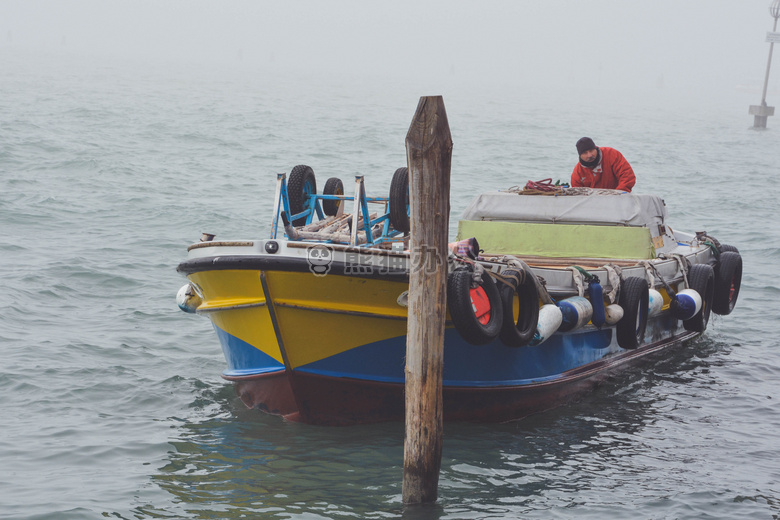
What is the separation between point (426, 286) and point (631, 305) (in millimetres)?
3201

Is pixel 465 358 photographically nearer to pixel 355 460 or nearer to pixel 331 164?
pixel 355 460

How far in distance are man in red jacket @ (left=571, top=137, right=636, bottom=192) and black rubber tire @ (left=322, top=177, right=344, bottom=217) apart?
3148 mm

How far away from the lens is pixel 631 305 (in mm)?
8445

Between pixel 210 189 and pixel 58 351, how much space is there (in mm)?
14209

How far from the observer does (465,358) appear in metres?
7.55

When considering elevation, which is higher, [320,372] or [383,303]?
[383,303]

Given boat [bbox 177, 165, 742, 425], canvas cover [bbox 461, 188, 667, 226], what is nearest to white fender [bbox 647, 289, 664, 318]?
boat [bbox 177, 165, 742, 425]

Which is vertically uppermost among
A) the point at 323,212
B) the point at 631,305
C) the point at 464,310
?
Result: the point at 323,212

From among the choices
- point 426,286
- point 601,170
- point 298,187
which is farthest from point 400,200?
point 601,170

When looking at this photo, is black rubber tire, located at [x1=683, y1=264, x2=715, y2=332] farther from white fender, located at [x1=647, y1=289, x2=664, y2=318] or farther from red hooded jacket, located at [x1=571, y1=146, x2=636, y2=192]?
red hooded jacket, located at [x1=571, y1=146, x2=636, y2=192]

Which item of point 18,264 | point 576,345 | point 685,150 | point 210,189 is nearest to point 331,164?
point 210,189

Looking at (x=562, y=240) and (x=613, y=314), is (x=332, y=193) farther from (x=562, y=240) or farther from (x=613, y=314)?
(x=613, y=314)

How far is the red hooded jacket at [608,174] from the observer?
11.0 metres

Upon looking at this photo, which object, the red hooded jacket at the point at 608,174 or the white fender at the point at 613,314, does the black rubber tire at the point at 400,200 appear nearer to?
the white fender at the point at 613,314
